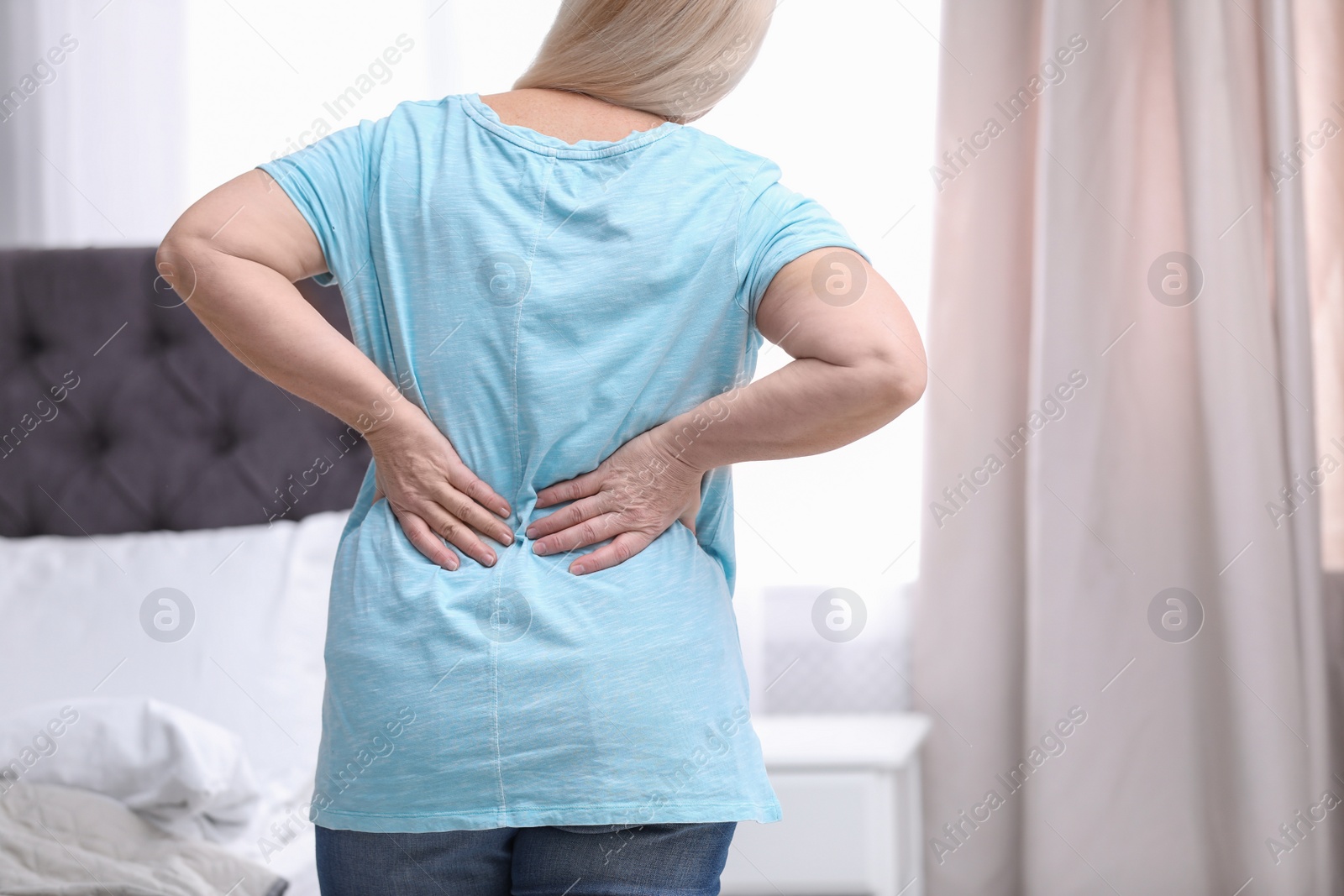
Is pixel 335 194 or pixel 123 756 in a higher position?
pixel 335 194

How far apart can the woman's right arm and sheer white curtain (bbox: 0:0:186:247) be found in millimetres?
1636

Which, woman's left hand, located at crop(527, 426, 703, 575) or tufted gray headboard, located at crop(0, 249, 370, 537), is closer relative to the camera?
woman's left hand, located at crop(527, 426, 703, 575)

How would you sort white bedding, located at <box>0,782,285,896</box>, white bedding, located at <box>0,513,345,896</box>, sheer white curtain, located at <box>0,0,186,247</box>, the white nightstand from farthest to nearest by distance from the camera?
sheer white curtain, located at <box>0,0,186,247</box> < the white nightstand < white bedding, located at <box>0,513,345,896</box> < white bedding, located at <box>0,782,285,896</box>

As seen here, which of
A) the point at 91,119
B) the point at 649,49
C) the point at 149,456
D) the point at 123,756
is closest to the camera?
the point at 649,49

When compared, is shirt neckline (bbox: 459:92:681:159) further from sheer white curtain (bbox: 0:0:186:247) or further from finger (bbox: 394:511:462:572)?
sheer white curtain (bbox: 0:0:186:247)

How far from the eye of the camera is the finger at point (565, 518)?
2.24 ft

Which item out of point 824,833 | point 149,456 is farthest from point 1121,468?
point 149,456

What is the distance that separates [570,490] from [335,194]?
0.27 metres

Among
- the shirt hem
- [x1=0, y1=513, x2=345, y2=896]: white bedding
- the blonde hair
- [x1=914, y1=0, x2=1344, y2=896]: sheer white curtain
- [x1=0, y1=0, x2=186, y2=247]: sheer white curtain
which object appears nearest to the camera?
the shirt hem

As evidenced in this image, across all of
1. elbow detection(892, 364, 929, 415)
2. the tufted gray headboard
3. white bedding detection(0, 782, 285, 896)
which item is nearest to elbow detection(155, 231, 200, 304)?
elbow detection(892, 364, 929, 415)

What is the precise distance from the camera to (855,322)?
670mm

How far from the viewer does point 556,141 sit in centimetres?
72

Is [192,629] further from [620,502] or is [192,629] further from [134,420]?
[620,502]

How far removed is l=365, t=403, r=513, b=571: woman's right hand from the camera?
68cm
